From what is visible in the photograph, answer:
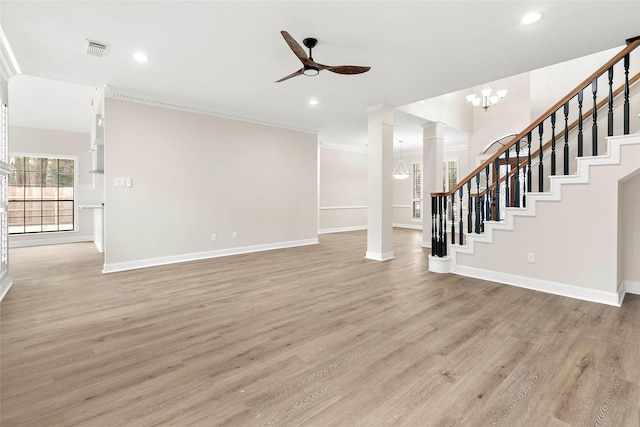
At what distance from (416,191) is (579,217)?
23.3 ft

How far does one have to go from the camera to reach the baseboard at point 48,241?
23.0ft

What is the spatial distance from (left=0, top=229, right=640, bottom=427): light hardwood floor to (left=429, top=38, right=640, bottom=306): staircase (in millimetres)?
315

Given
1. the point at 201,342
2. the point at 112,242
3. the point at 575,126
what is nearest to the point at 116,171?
the point at 112,242

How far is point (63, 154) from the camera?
764 cm

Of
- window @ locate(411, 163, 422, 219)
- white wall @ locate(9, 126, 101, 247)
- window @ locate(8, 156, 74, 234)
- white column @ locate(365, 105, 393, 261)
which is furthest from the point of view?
window @ locate(411, 163, 422, 219)

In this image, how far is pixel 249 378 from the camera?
1886mm

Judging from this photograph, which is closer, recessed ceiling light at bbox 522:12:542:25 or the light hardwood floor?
the light hardwood floor

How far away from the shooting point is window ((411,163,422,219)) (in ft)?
33.9

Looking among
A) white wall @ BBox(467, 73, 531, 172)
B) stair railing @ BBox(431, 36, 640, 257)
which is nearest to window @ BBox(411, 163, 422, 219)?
white wall @ BBox(467, 73, 531, 172)

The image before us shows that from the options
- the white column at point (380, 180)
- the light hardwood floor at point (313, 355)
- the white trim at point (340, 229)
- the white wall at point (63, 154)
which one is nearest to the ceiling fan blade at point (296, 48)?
the light hardwood floor at point (313, 355)

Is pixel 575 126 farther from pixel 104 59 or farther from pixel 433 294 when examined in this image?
pixel 104 59

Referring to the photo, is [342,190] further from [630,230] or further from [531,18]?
[531,18]

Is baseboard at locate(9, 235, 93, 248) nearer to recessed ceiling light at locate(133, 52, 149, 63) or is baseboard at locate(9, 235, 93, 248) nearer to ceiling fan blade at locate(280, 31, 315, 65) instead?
recessed ceiling light at locate(133, 52, 149, 63)

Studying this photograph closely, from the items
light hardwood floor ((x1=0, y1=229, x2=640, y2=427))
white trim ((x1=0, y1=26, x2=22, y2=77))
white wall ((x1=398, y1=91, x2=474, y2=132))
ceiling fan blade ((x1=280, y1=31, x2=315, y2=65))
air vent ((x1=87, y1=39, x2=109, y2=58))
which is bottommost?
light hardwood floor ((x1=0, y1=229, x2=640, y2=427))
